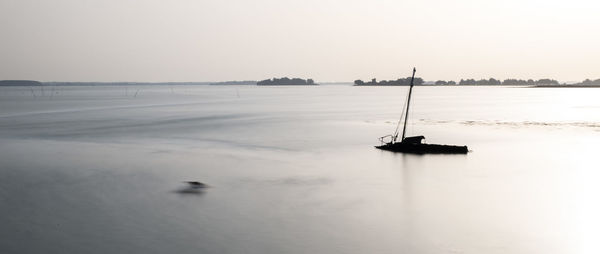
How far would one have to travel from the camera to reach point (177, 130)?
76000 millimetres

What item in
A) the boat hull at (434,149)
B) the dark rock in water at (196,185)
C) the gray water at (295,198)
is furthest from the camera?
the boat hull at (434,149)

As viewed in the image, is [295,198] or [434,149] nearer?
[295,198]

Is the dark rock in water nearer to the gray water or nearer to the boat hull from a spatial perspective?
the gray water

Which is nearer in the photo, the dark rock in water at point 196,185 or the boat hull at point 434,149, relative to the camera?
the dark rock in water at point 196,185

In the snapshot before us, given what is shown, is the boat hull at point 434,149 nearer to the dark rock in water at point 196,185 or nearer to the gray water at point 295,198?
the gray water at point 295,198

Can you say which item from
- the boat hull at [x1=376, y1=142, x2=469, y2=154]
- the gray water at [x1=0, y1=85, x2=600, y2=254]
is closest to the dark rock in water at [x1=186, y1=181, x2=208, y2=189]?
the gray water at [x1=0, y1=85, x2=600, y2=254]

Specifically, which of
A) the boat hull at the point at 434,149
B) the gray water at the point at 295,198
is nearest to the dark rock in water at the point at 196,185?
the gray water at the point at 295,198

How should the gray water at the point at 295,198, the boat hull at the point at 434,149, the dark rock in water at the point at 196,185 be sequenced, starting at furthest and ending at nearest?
the boat hull at the point at 434,149 < the dark rock in water at the point at 196,185 < the gray water at the point at 295,198

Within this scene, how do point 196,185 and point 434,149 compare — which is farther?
point 434,149

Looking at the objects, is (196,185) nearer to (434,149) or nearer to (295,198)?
(295,198)

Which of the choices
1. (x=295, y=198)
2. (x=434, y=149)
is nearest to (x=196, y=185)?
(x=295, y=198)

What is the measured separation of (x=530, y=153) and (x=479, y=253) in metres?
33.5

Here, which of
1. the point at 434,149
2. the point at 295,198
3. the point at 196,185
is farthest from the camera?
the point at 434,149

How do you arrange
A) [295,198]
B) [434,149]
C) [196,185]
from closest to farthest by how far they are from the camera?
[295,198]
[196,185]
[434,149]
